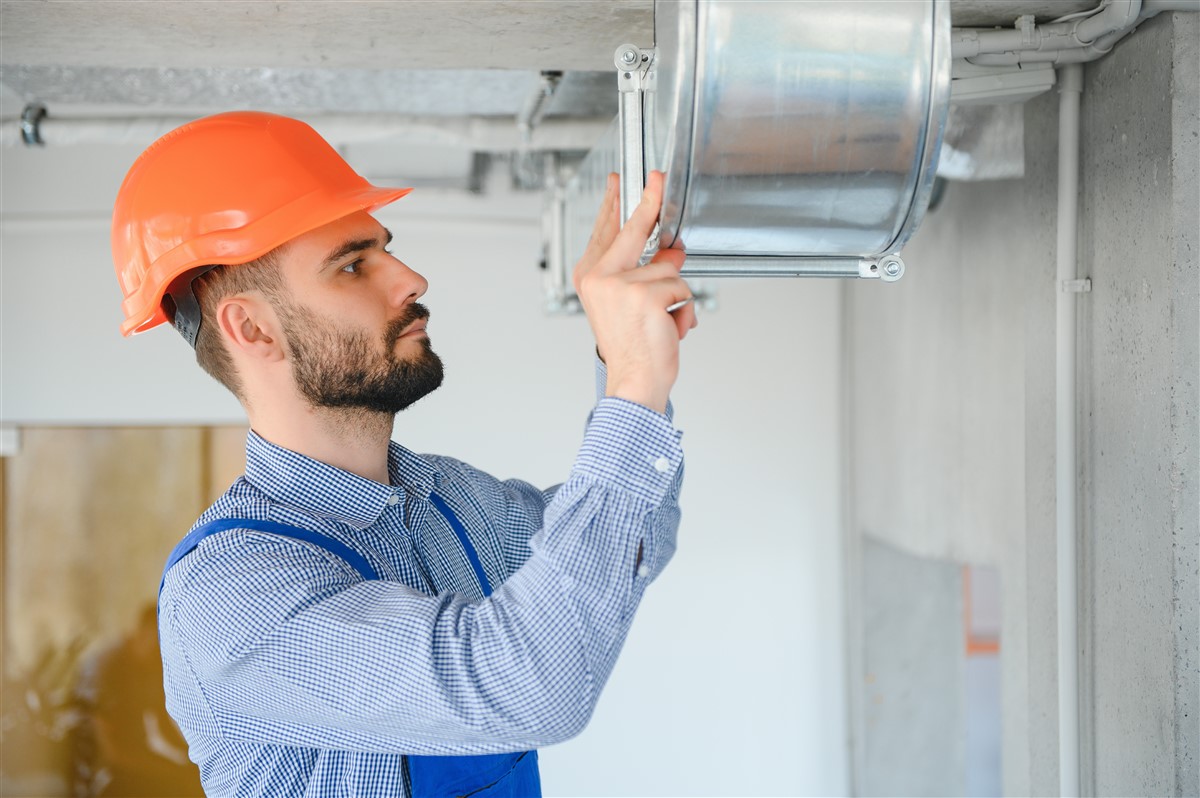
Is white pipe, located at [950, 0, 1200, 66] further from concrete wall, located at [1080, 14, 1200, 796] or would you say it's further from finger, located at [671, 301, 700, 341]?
finger, located at [671, 301, 700, 341]

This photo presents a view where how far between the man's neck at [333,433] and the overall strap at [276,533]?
0.18 m

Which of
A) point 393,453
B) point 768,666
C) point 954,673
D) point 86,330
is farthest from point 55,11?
point 954,673

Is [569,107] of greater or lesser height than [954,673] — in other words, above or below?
above

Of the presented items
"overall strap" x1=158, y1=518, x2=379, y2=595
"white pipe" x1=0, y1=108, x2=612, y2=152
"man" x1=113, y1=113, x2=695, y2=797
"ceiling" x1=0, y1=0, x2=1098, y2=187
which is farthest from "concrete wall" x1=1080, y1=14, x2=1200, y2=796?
"white pipe" x1=0, y1=108, x2=612, y2=152

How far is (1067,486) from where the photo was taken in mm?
2008

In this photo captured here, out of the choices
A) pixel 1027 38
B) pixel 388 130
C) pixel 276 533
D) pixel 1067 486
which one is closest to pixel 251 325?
pixel 276 533

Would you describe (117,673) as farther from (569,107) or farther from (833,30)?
(833,30)

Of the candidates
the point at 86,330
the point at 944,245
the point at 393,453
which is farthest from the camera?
the point at 86,330

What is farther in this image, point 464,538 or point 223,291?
point 464,538

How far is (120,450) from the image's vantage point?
3.84 meters

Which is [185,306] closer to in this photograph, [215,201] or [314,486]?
[215,201]

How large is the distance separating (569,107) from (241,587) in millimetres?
2118

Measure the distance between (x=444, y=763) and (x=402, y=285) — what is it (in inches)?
22.8

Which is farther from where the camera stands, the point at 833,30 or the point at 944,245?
the point at 944,245
